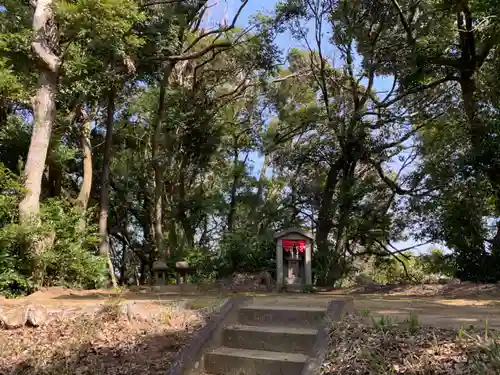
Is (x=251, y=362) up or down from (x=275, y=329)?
down

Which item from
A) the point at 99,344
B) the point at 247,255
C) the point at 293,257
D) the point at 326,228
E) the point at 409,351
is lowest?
the point at 99,344

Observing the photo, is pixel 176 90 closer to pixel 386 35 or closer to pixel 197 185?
pixel 197 185

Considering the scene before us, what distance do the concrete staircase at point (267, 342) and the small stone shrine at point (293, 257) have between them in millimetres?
6358

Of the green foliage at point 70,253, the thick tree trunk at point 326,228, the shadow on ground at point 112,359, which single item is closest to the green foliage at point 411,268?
the thick tree trunk at point 326,228

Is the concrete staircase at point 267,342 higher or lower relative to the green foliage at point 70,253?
lower

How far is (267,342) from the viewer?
3967mm

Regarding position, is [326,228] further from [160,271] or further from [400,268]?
[160,271]

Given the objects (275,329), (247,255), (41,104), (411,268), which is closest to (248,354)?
(275,329)

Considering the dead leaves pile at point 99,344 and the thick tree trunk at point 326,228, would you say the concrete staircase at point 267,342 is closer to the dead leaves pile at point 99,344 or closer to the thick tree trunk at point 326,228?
the dead leaves pile at point 99,344

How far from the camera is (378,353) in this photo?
3.22 metres

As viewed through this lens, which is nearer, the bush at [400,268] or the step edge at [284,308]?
the step edge at [284,308]

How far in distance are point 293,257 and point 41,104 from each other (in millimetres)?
6638

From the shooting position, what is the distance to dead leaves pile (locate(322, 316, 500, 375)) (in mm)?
2889

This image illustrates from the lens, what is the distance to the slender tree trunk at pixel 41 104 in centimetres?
948
